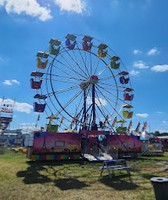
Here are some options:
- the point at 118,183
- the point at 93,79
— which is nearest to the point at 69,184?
the point at 118,183

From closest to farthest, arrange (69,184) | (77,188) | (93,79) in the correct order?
(77,188) → (69,184) → (93,79)

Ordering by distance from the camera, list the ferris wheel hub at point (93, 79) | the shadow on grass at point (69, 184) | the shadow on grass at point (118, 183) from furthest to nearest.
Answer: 1. the ferris wheel hub at point (93, 79)
2. the shadow on grass at point (69, 184)
3. the shadow on grass at point (118, 183)

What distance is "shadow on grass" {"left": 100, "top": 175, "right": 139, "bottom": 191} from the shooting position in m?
9.21

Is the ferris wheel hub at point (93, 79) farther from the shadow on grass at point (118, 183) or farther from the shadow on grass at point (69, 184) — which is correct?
the shadow on grass at point (69, 184)

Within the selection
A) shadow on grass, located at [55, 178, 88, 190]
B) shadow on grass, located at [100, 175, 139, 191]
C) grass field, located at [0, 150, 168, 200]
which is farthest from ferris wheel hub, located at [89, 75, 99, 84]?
shadow on grass, located at [55, 178, 88, 190]

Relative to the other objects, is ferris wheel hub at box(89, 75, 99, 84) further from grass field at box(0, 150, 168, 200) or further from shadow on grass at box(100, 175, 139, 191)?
shadow on grass at box(100, 175, 139, 191)

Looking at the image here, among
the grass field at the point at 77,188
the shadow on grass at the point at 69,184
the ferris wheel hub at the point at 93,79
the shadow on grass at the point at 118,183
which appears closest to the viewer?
the grass field at the point at 77,188

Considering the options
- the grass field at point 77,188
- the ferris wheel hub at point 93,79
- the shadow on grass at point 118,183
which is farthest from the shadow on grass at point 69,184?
the ferris wheel hub at point 93,79

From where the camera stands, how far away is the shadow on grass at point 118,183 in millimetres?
9215

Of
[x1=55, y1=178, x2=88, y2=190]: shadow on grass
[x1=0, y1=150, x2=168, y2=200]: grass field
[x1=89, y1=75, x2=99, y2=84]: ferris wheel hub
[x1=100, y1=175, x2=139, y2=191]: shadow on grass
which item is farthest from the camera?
[x1=89, y1=75, x2=99, y2=84]: ferris wheel hub

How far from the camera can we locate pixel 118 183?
10000 millimetres

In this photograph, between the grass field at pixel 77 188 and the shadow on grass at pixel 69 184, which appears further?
the shadow on grass at pixel 69 184

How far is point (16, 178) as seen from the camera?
11062mm

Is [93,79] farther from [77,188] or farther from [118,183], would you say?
[77,188]
